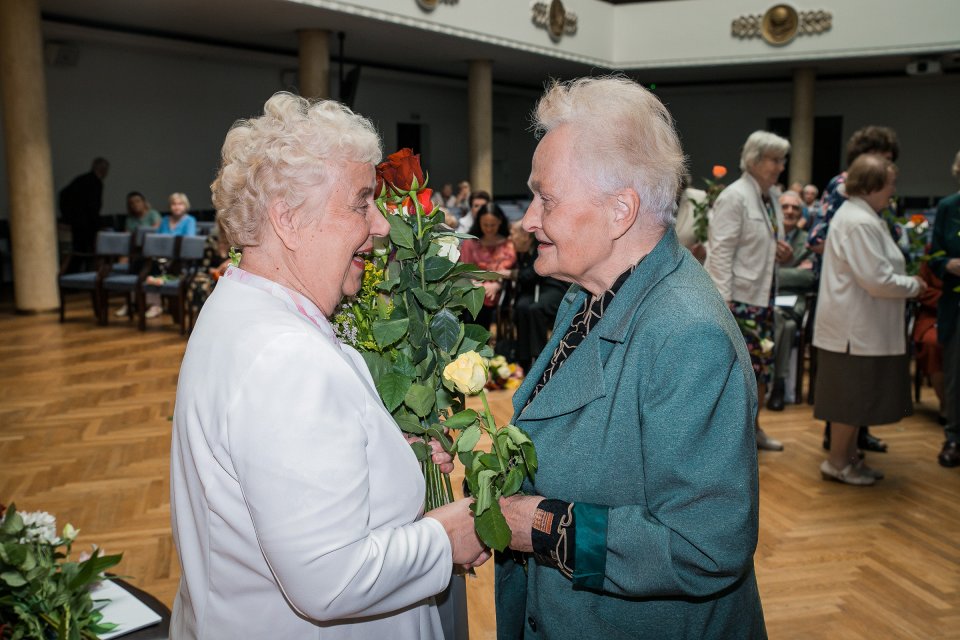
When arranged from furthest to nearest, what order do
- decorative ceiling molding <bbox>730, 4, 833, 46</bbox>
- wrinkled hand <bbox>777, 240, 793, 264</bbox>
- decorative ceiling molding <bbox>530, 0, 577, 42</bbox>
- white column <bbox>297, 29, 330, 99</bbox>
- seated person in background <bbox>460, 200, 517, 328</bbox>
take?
decorative ceiling molding <bbox>730, 4, 833, 46</bbox>, decorative ceiling molding <bbox>530, 0, 577, 42</bbox>, white column <bbox>297, 29, 330, 99</bbox>, seated person in background <bbox>460, 200, 517, 328</bbox>, wrinkled hand <bbox>777, 240, 793, 264</bbox>

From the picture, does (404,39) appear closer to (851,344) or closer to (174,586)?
(851,344)

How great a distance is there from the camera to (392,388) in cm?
157

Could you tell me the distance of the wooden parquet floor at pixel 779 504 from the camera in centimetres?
313

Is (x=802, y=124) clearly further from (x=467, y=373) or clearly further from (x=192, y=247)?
(x=467, y=373)

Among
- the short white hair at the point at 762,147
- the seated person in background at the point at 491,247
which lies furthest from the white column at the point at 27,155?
the short white hair at the point at 762,147

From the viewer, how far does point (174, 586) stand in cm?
321

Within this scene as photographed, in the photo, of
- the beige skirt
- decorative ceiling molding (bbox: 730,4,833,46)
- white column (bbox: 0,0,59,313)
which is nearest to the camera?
the beige skirt

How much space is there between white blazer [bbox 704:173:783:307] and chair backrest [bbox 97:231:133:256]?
748 centimetres

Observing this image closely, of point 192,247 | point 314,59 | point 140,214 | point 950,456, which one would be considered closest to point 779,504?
point 950,456

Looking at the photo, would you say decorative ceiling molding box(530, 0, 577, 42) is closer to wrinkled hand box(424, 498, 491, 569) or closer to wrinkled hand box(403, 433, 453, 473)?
wrinkled hand box(403, 433, 453, 473)

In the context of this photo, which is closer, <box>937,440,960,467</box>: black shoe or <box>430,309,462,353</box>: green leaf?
<box>430,309,462,353</box>: green leaf

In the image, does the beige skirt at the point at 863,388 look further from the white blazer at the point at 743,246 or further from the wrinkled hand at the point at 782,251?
the wrinkled hand at the point at 782,251

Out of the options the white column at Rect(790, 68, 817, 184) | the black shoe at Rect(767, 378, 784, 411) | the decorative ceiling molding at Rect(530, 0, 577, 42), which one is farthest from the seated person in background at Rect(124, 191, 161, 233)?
the white column at Rect(790, 68, 817, 184)

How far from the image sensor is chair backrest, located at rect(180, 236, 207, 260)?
9.18 meters
